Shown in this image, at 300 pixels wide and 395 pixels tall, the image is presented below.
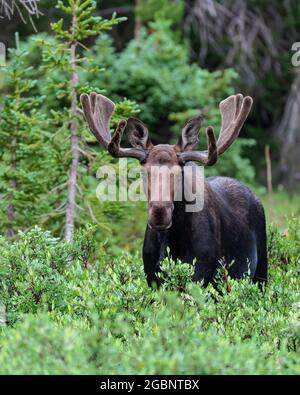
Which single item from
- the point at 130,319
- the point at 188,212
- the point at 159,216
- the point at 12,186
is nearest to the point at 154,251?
the point at 188,212

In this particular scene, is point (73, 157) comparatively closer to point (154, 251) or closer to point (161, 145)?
point (161, 145)

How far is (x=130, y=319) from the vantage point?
279 inches

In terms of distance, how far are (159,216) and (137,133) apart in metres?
0.96

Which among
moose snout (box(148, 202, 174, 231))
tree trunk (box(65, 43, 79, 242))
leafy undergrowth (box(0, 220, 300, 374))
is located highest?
tree trunk (box(65, 43, 79, 242))

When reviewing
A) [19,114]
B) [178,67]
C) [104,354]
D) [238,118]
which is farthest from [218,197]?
[178,67]

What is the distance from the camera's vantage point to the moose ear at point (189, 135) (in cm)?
833

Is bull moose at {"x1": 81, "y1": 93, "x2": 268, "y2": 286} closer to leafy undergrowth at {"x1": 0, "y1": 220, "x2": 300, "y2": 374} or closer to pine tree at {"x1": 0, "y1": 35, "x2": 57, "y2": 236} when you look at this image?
leafy undergrowth at {"x1": 0, "y1": 220, "x2": 300, "y2": 374}

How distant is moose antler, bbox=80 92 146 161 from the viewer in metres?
8.34

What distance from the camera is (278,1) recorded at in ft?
80.3

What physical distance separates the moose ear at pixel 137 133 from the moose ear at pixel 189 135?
296 mm

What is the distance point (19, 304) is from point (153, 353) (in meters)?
2.44

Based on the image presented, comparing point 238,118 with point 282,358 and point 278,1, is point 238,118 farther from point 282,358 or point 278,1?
point 278,1

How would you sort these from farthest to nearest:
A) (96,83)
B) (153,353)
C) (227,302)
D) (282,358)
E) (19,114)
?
1. (96,83)
2. (19,114)
3. (227,302)
4. (282,358)
5. (153,353)

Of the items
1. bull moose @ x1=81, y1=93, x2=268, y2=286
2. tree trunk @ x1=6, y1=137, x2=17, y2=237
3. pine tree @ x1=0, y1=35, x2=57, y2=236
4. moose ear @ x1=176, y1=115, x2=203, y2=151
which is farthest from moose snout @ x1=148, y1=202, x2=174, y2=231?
tree trunk @ x1=6, y1=137, x2=17, y2=237
